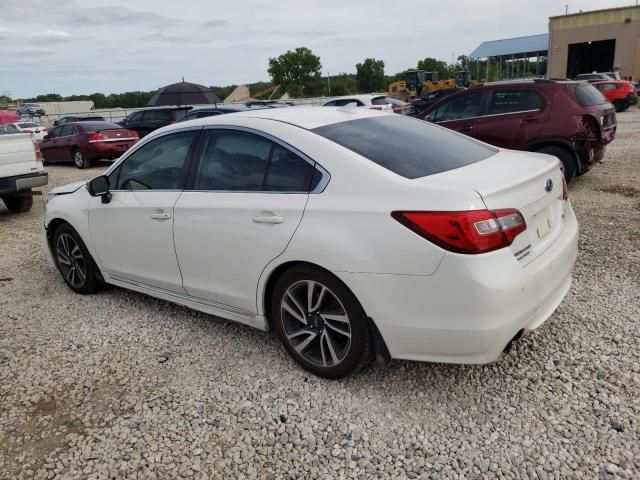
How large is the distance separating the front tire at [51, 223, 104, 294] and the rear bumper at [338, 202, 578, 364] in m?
2.88

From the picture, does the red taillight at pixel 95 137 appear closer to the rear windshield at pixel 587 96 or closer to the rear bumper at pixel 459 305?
the rear windshield at pixel 587 96

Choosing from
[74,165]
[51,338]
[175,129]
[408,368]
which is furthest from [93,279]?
[74,165]

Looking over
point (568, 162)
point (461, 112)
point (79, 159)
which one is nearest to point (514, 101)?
point (461, 112)

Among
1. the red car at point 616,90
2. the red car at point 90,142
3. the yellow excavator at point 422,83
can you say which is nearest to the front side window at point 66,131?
the red car at point 90,142

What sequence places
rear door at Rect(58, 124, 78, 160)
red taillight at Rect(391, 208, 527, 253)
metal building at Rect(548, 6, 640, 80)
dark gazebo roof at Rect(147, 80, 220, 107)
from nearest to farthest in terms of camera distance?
red taillight at Rect(391, 208, 527, 253), rear door at Rect(58, 124, 78, 160), dark gazebo roof at Rect(147, 80, 220, 107), metal building at Rect(548, 6, 640, 80)

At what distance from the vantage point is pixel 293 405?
3.04 metres

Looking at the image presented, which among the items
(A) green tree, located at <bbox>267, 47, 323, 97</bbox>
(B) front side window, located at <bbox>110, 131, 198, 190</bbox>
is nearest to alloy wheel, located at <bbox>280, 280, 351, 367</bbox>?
(B) front side window, located at <bbox>110, 131, 198, 190</bbox>

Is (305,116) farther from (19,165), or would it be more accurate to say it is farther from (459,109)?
(19,165)

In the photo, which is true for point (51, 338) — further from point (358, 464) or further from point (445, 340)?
point (445, 340)

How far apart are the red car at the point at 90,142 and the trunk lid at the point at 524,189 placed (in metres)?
14.3

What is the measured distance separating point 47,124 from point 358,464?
1721 inches

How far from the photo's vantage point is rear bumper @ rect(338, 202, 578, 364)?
2.55 metres

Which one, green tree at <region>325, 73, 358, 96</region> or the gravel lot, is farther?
green tree at <region>325, 73, 358, 96</region>

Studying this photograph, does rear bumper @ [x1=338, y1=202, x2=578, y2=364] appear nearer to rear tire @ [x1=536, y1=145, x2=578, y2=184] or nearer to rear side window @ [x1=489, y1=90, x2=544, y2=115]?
rear tire @ [x1=536, y1=145, x2=578, y2=184]
